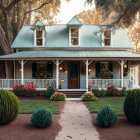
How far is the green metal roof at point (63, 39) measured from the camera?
13383 mm

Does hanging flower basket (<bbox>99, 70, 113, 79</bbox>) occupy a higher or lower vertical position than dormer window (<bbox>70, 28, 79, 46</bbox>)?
lower

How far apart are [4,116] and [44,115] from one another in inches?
54.5

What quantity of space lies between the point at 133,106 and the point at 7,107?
14.5 ft

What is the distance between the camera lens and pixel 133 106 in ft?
17.4

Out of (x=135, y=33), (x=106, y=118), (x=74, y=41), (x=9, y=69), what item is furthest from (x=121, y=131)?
(x=135, y=33)

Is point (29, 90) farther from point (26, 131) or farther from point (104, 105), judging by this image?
point (26, 131)

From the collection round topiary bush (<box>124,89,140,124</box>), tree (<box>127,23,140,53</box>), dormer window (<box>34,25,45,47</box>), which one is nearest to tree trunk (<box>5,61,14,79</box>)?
dormer window (<box>34,25,45,47</box>)

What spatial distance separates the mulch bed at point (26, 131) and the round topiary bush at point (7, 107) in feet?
0.98

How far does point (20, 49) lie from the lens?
44.3 feet

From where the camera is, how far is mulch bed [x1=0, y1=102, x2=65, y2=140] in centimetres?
434

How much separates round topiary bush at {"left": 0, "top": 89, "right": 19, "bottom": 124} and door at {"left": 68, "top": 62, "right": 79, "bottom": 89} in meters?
7.94

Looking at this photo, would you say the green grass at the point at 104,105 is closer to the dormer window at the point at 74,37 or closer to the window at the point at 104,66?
the window at the point at 104,66

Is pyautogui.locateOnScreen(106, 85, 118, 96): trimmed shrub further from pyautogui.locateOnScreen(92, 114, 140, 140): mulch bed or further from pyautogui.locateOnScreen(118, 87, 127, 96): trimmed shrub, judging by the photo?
pyautogui.locateOnScreen(92, 114, 140, 140): mulch bed

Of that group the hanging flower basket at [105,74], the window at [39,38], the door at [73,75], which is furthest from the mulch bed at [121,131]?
the window at [39,38]
